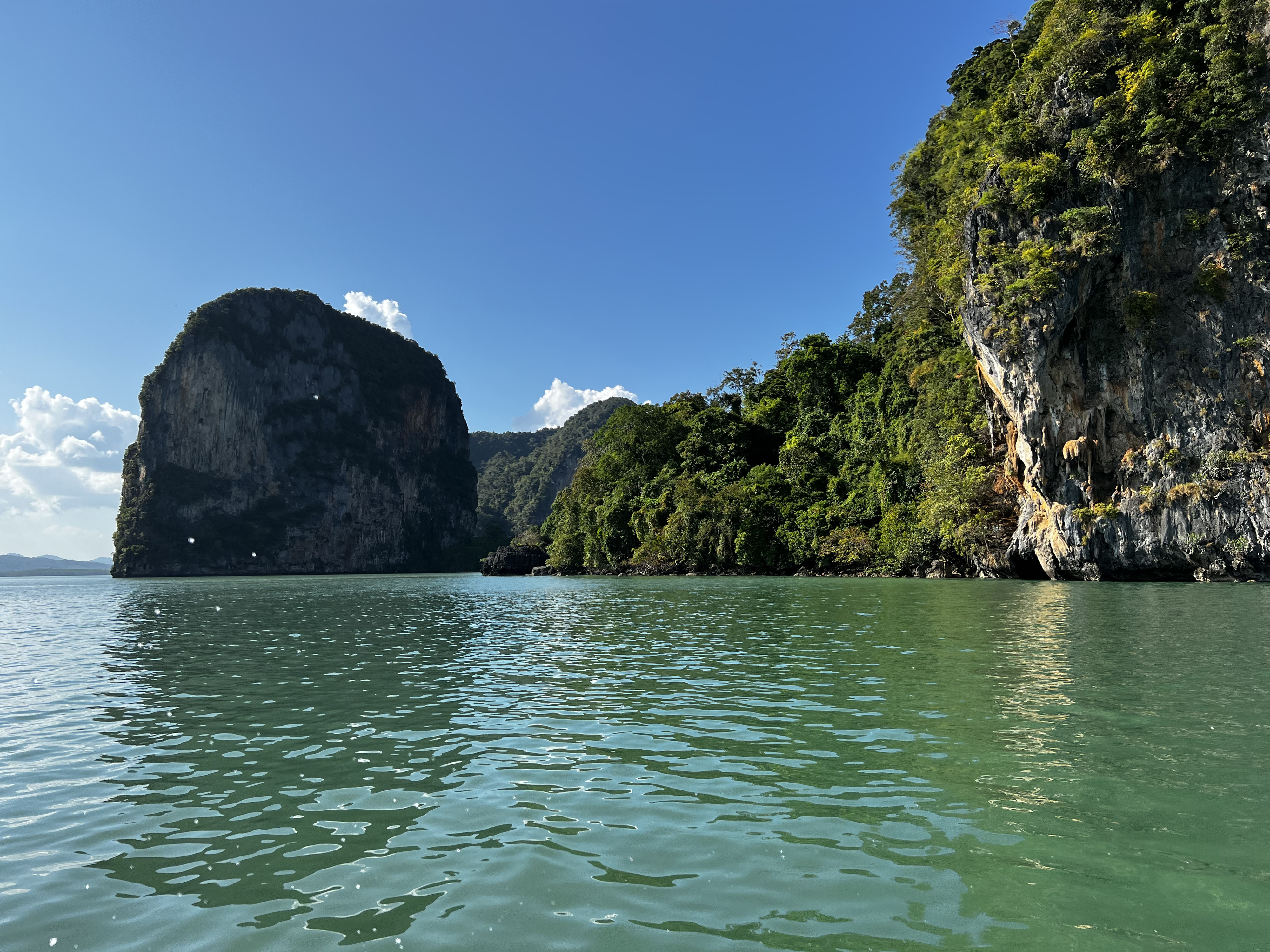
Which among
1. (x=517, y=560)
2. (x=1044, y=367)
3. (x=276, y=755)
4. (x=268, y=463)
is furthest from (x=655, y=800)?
(x=268, y=463)

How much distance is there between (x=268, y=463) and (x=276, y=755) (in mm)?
184305

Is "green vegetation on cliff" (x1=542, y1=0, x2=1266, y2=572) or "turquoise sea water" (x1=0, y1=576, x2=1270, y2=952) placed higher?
"green vegetation on cliff" (x1=542, y1=0, x2=1266, y2=572)

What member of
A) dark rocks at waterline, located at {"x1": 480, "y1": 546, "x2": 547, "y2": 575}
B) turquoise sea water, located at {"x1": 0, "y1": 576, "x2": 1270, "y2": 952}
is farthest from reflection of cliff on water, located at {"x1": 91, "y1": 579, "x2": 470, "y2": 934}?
dark rocks at waterline, located at {"x1": 480, "y1": 546, "x2": 547, "y2": 575}

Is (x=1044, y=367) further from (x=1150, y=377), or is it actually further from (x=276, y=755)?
(x=276, y=755)

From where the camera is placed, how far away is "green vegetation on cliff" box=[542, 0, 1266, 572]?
38.7m

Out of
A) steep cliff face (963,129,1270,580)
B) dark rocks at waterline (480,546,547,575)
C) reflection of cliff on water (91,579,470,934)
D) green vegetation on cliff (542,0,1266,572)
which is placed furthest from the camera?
dark rocks at waterline (480,546,547,575)

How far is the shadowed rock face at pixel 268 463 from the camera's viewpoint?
160 m

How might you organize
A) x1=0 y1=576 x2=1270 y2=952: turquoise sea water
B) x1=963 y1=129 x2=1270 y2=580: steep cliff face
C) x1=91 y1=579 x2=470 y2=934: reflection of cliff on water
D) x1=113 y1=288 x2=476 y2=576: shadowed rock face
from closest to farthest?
x1=0 y1=576 x2=1270 y2=952: turquoise sea water → x1=91 y1=579 x2=470 y2=934: reflection of cliff on water → x1=963 y1=129 x2=1270 y2=580: steep cliff face → x1=113 y1=288 x2=476 y2=576: shadowed rock face

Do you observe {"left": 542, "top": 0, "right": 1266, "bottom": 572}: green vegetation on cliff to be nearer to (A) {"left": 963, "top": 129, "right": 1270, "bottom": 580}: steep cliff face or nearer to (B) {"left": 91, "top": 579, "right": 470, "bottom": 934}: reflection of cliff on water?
(A) {"left": 963, "top": 129, "right": 1270, "bottom": 580}: steep cliff face

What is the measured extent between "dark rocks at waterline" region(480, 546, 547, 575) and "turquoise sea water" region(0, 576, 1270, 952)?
96420mm

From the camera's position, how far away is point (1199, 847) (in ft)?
17.7

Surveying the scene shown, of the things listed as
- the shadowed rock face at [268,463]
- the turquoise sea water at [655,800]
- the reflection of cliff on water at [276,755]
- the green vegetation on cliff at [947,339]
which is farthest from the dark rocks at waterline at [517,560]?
the turquoise sea water at [655,800]

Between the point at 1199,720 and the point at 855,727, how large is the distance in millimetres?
4388

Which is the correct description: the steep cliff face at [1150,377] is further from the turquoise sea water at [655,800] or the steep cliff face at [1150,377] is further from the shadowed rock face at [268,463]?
the shadowed rock face at [268,463]
